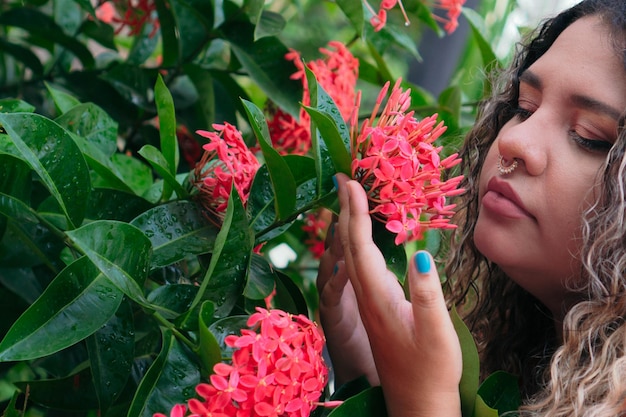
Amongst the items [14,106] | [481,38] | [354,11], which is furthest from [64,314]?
[481,38]

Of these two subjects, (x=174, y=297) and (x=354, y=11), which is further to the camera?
(x=354, y=11)

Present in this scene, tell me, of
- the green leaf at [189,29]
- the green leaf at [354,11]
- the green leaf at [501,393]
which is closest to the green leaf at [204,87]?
the green leaf at [189,29]

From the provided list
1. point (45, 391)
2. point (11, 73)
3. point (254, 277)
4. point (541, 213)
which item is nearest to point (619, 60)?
point (541, 213)

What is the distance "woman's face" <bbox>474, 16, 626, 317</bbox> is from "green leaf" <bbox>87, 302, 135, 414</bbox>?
0.38m

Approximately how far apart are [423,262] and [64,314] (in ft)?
1.00

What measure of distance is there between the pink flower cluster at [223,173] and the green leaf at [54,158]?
5.1 inches

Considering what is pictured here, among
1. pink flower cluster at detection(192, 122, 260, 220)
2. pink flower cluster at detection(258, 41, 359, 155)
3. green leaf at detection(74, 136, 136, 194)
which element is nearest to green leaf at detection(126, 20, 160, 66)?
pink flower cluster at detection(258, 41, 359, 155)

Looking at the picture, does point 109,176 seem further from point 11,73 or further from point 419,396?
point 11,73

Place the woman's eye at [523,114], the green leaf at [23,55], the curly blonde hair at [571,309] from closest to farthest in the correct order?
1. the curly blonde hair at [571,309]
2. the woman's eye at [523,114]
3. the green leaf at [23,55]

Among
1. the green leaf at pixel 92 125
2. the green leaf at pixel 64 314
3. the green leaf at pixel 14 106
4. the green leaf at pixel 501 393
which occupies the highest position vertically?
the green leaf at pixel 14 106

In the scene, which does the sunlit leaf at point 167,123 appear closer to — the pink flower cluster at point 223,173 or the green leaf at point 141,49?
the pink flower cluster at point 223,173

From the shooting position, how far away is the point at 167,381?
2.09 feet

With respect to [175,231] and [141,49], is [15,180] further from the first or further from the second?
[141,49]

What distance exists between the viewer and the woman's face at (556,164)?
80cm
